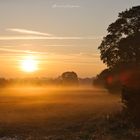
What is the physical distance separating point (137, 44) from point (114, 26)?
14.5 ft

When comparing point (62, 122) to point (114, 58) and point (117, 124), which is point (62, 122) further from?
point (114, 58)

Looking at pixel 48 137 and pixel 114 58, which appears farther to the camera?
pixel 114 58

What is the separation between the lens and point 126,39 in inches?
2491

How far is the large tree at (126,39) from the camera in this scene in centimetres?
6234

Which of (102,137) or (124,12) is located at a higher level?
(124,12)

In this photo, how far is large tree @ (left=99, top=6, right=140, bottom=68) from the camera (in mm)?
62344

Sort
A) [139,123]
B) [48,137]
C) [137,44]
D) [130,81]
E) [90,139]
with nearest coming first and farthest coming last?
[90,139] → [48,137] → [139,123] → [130,81] → [137,44]

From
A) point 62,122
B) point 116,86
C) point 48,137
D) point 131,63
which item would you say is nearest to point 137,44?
point 131,63

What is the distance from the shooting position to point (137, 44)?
6131cm

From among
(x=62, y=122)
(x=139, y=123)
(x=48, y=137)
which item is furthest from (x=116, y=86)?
(x=48, y=137)

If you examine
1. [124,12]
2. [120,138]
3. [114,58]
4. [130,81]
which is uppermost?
[124,12]

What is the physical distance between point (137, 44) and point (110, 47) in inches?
249

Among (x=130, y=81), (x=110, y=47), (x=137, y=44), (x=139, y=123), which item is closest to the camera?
(x=139, y=123)

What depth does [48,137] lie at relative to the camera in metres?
30.2
